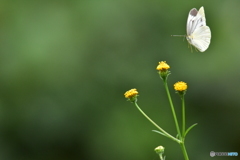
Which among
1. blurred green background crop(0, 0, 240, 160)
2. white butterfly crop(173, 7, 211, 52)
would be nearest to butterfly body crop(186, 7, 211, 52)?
white butterfly crop(173, 7, 211, 52)

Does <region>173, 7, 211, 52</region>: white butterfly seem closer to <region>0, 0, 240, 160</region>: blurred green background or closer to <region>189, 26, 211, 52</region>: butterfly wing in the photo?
<region>189, 26, 211, 52</region>: butterfly wing

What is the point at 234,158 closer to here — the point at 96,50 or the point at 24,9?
the point at 96,50

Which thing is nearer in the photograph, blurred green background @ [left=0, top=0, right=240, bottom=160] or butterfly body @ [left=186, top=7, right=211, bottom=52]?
butterfly body @ [left=186, top=7, right=211, bottom=52]

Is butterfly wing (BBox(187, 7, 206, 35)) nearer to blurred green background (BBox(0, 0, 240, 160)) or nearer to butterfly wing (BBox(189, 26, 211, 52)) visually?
butterfly wing (BBox(189, 26, 211, 52))

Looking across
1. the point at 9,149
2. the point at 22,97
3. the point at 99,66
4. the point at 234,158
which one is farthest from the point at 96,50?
the point at 234,158

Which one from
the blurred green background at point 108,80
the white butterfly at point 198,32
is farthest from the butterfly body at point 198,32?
the blurred green background at point 108,80

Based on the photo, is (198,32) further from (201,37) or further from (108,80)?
(108,80)

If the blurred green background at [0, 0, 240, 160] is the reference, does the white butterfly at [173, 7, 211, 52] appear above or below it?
above
